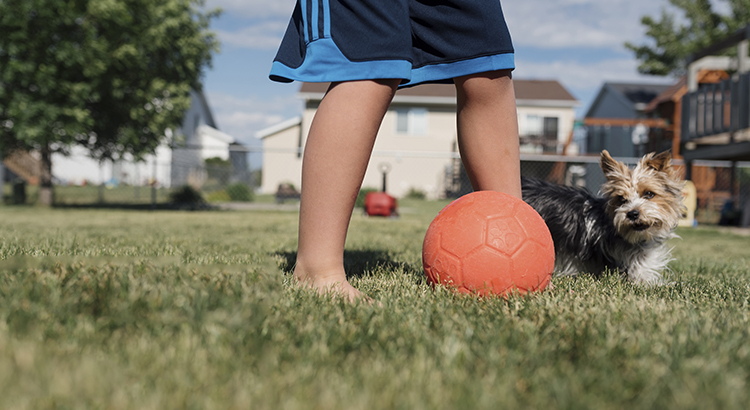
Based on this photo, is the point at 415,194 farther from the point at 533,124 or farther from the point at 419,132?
the point at 533,124

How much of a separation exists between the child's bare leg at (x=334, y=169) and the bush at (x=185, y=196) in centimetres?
1309

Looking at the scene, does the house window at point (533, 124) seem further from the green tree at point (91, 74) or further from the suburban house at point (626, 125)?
the green tree at point (91, 74)

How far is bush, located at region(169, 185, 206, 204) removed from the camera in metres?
14.4

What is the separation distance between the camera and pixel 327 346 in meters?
1.37

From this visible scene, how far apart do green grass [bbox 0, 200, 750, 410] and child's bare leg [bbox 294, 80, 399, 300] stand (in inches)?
6.6

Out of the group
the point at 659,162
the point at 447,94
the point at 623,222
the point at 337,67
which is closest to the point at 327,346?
the point at 337,67

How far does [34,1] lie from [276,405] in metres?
13.2

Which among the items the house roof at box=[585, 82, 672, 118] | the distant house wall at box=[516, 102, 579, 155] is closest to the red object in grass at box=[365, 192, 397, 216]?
the distant house wall at box=[516, 102, 579, 155]

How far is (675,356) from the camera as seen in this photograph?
133 centimetres

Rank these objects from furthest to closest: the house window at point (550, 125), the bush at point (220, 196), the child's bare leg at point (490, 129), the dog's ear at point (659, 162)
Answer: the house window at point (550, 125)
the bush at point (220, 196)
the dog's ear at point (659, 162)
the child's bare leg at point (490, 129)

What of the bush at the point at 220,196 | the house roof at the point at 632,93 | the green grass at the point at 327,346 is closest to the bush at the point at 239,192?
the bush at the point at 220,196

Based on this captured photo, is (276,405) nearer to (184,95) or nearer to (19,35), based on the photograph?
(19,35)

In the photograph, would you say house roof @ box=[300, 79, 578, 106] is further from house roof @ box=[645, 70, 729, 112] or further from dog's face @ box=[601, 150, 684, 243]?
dog's face @ box=[601, 150, 684, 243]

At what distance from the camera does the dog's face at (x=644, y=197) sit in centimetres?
310
